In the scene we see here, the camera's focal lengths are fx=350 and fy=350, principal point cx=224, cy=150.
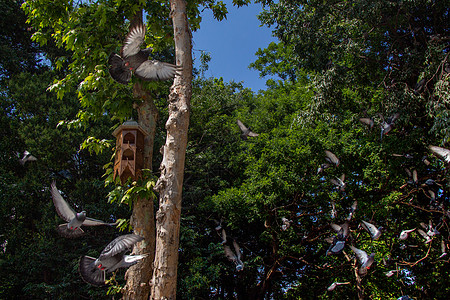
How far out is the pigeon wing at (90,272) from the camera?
12.0ft

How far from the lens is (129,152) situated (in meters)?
4.06

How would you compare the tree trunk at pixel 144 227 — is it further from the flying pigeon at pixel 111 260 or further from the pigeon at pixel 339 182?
the pigeon at pixel 339 182

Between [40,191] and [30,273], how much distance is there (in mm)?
1900

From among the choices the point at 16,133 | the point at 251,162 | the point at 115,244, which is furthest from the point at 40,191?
the point at 115,244

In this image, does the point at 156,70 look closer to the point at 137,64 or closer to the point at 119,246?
the point at 137,64

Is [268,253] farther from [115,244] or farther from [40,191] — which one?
[115,244]

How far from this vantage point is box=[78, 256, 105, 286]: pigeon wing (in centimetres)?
364

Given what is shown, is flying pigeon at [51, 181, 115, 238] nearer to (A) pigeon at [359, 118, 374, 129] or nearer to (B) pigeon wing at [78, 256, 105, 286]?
(B) pigeon wing at [78, 256, 105, 286]

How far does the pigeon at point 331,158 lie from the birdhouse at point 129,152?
209 inches

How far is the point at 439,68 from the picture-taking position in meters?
6.63

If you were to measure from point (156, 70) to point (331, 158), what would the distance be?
562cm

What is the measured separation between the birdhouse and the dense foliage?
157 inches

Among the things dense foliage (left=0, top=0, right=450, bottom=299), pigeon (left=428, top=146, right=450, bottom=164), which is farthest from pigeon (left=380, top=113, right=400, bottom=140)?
pigeon (left=428, top=146, right=450, bottom=164)

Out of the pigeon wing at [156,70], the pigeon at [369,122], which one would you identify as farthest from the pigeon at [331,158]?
the pigeon wing at [156,70]
